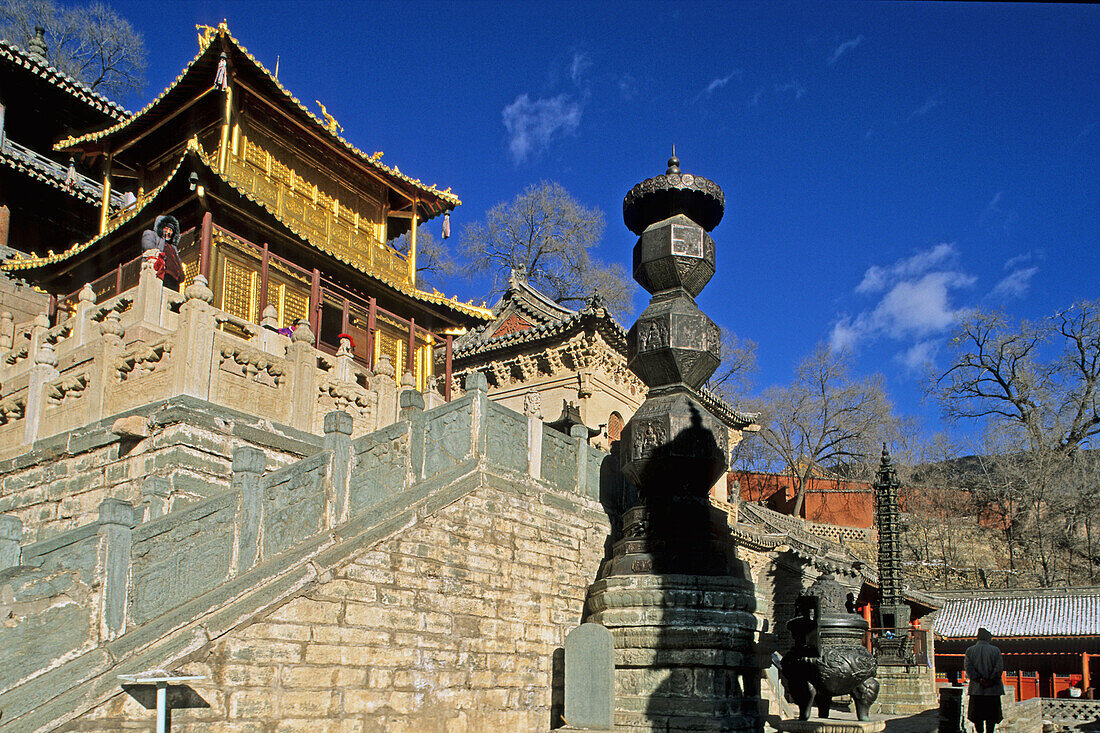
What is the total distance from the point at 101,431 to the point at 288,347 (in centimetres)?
272

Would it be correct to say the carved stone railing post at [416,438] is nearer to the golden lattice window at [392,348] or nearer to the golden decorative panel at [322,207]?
the golden decorative panel at [322,207]

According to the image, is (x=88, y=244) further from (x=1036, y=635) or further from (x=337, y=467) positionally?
(x=1036, y=635)

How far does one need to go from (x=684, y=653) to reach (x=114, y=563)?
177 inches

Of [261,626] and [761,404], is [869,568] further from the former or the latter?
[261,626]

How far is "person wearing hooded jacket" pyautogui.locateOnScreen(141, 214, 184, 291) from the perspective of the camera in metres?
14.2

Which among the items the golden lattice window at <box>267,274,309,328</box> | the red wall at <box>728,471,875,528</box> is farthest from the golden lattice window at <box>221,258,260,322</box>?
the red wall at <box>728,471,875,528</box>

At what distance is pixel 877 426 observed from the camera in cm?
4472

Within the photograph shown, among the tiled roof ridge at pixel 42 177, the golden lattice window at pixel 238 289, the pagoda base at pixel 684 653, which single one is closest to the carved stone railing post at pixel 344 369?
the golden lattice window at pixel 238 289

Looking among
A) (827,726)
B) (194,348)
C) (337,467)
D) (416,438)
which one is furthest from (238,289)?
(827,726)

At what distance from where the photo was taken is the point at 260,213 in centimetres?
1731

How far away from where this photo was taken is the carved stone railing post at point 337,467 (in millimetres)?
9089

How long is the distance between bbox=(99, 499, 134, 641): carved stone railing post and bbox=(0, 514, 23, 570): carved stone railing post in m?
0.79

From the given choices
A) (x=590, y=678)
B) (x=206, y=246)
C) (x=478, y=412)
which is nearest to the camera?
(x=590, y=678)

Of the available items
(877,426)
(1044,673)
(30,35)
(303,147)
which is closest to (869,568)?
(1044,673)
